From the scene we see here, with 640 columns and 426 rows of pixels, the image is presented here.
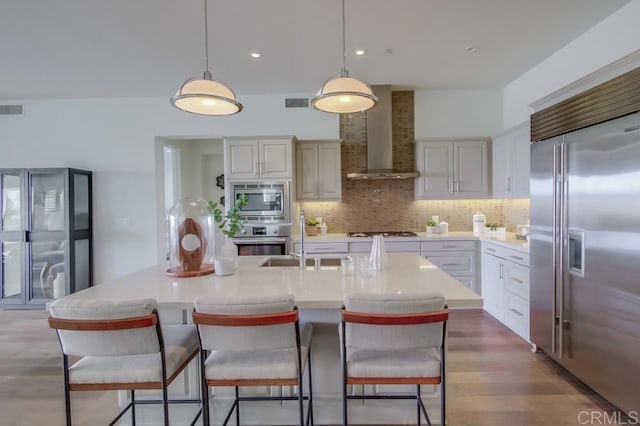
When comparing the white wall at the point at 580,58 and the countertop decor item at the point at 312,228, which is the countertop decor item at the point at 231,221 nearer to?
the countertop decor item at the point at 312,228

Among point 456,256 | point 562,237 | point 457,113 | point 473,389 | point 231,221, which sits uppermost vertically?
point 457,113

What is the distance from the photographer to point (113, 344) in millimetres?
1396

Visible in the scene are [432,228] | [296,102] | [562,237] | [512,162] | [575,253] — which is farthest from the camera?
[296,102]

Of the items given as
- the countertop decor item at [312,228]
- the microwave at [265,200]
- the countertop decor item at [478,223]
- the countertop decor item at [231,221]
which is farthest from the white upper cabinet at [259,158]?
the countertop decor item at [478,223]

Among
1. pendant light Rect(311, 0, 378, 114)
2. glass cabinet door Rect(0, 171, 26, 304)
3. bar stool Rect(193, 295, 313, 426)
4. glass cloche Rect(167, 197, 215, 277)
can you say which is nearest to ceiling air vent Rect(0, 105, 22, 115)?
glass cabinet door Rect(0, 171, 26, 304)

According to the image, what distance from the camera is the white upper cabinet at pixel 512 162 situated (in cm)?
374

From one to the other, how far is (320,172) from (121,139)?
119 inches

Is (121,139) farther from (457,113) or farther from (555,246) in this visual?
(555,246)

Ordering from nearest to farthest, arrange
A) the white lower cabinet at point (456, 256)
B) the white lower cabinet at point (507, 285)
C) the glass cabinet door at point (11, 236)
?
the white lower cabinet at point (507, 285) < the white lower cabinet at point (456, 256) < the glass cabinet door at point (11, 236)

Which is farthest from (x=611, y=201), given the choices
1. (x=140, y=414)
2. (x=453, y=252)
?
(x=140, y=414)

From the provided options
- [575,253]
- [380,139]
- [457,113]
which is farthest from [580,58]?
[380,139]

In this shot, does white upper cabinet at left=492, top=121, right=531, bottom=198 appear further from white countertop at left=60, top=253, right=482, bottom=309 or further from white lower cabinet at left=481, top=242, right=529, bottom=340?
white countertop at left=60, top=253, right=482, bottom=309

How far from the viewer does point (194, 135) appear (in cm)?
484

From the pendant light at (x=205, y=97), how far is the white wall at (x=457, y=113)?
11.0 feet
